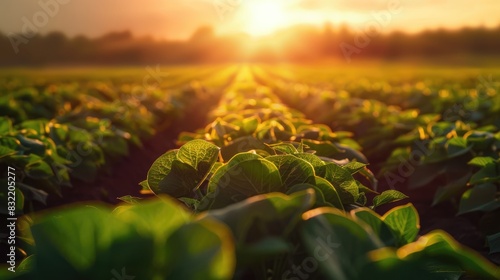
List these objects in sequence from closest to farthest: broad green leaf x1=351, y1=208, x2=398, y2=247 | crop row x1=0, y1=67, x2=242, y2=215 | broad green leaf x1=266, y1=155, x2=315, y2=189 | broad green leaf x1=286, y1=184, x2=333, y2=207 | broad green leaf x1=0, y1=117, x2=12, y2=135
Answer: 1. broad green leaf x1=351, y1=208, x2=398, y2=247
2. broad green leaf x1=286, y1=184, x2=333, y2=207
3. broad green leaf x1=266, y1=155, x2=315, y2=189
4. crop row x1=0, y1=67, x2=242, y2=215
5. broad green leaf x1=0, y1=117, x2=12, y2=135

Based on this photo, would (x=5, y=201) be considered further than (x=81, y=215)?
Yes

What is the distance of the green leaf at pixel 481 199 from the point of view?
10.9ft

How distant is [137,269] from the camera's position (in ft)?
3.15

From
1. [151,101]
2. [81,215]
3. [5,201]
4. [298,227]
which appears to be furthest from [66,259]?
[151,101]

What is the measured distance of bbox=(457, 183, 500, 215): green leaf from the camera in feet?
10.9

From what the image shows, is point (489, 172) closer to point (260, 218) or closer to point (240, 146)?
point (240, 146)

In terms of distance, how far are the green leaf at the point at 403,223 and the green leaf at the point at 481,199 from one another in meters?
2.24

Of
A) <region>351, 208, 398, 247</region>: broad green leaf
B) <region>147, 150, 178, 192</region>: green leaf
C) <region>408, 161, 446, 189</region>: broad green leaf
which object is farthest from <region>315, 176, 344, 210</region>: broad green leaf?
<region>408, 161, 446, 189</region>: broad green leaf

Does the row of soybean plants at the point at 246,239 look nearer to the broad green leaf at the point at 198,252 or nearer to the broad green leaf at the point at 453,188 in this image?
the broad green leaf at the point at 198,252

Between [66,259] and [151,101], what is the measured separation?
965cm

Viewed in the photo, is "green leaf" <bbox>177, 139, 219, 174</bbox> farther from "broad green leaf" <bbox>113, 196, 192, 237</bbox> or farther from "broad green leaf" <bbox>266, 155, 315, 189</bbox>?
"broad green leaf" <bbox>113, 196, 192, 237</bbox>

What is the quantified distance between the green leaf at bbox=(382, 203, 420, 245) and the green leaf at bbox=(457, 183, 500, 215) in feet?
7.35

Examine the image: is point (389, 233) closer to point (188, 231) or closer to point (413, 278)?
point (413, 278)

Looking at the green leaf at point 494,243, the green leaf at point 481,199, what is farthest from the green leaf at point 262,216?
the green leaf at point 481,199
